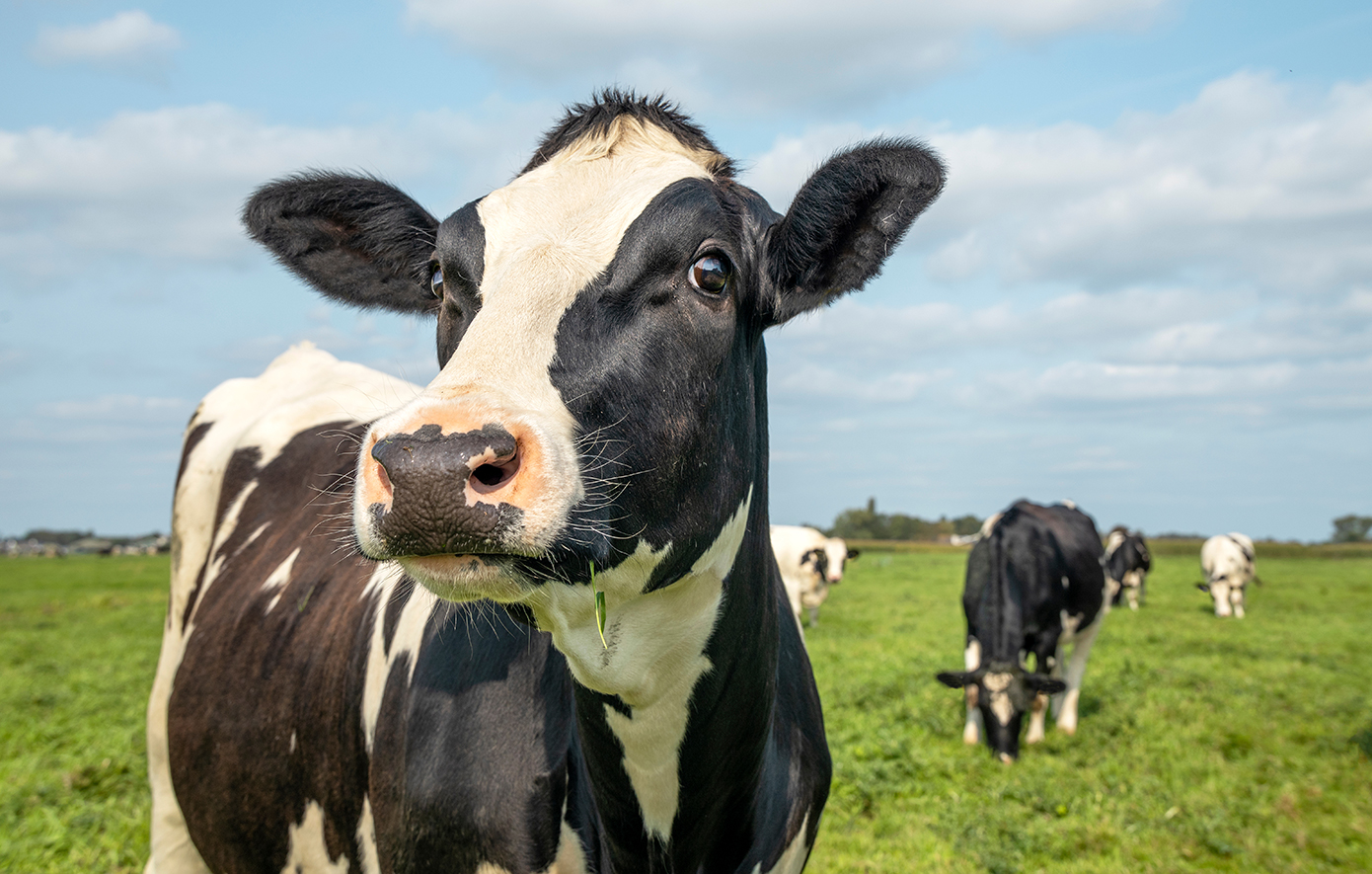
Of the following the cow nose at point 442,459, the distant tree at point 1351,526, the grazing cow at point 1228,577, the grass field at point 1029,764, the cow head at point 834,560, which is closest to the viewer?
the cow nose at point 442,459

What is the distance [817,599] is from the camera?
20.5 m

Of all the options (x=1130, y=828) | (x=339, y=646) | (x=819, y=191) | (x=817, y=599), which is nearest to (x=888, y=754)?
(x=1130, y=828)

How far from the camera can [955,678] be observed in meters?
9.72

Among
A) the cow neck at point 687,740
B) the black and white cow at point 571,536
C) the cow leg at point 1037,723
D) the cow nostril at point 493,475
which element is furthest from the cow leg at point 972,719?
the cow nostril at point 493,475

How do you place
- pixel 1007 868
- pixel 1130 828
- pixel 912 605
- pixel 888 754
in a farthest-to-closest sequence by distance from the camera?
pixel 912 605 → pixel 888 754 → pixel 1130 828 → pixel 1007 868

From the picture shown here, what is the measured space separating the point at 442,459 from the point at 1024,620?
9903 millimetres

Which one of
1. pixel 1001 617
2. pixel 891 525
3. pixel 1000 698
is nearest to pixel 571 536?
pixel 1000 698

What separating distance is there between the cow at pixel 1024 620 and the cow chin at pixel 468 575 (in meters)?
8.63

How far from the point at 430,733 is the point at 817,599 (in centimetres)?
1834

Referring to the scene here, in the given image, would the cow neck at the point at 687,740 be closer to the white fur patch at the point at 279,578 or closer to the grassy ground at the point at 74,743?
the white fur patch at the point at 279,578

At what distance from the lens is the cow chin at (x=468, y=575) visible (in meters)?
1.75

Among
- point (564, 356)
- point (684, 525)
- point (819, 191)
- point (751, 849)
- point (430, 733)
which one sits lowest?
point (751, 849)

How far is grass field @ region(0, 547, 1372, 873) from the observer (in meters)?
6.71

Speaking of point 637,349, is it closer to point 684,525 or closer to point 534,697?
point 684,525
